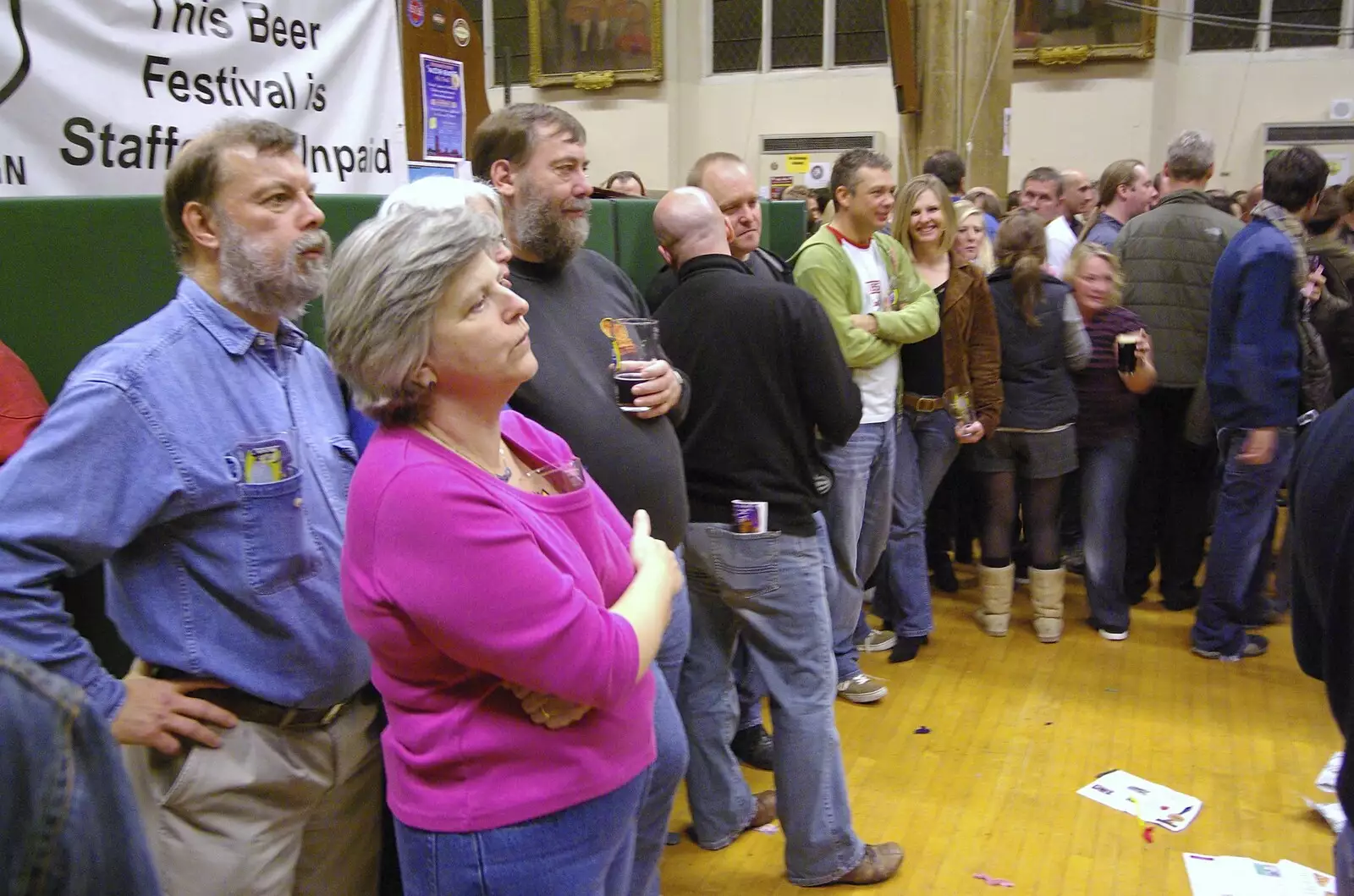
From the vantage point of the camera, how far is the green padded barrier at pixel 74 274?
70.9 inches

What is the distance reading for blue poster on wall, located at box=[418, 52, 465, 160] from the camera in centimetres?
309

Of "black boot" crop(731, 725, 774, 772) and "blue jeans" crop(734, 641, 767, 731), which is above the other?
"blue jeans" crop(734, 641, 767, 731)

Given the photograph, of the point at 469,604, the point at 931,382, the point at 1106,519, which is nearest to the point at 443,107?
the point at 931,382

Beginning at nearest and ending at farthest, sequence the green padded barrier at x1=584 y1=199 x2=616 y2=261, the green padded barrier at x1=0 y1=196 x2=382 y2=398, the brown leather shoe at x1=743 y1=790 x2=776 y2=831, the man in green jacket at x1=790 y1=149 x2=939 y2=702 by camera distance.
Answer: the green padded barrier at x1=0 y1=196 x2=382 y2=398, the brown leather shoe at x1=743 y1=790 x2=776 y2=831, the green padded barrier at x1=584 y1=199 x2=616 y2=261, the man in green jacket at x1=790 y1=149 x2=939 y2=702

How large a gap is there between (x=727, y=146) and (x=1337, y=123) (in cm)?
634

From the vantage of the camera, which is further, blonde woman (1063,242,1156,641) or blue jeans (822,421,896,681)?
blonde woman (1063,242,1156,641)

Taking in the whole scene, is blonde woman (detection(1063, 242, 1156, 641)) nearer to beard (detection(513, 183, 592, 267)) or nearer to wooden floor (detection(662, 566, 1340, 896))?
wooden floor (detection(662, 566, 1340, 896))

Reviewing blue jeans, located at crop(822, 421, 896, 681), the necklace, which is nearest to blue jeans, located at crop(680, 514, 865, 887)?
blue jeans, located at crop(822, 421, 896, 681)

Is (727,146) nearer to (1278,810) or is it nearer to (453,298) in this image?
(1278,810)

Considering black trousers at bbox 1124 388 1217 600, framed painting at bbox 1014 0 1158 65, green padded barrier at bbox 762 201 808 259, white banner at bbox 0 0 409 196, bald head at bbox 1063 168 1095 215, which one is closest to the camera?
white banner at bbox 0 0 409 196

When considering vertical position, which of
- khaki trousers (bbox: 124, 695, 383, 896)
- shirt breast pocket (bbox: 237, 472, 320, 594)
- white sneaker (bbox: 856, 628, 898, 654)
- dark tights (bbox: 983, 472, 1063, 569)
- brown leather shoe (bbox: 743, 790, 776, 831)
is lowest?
white sneaker (bbox: 856, 628, 898, 654)

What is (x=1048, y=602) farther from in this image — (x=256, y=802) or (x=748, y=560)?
(x=256, y=802)

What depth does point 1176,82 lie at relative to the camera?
11.1 m

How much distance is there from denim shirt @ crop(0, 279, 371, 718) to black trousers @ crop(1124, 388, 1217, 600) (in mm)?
3722
